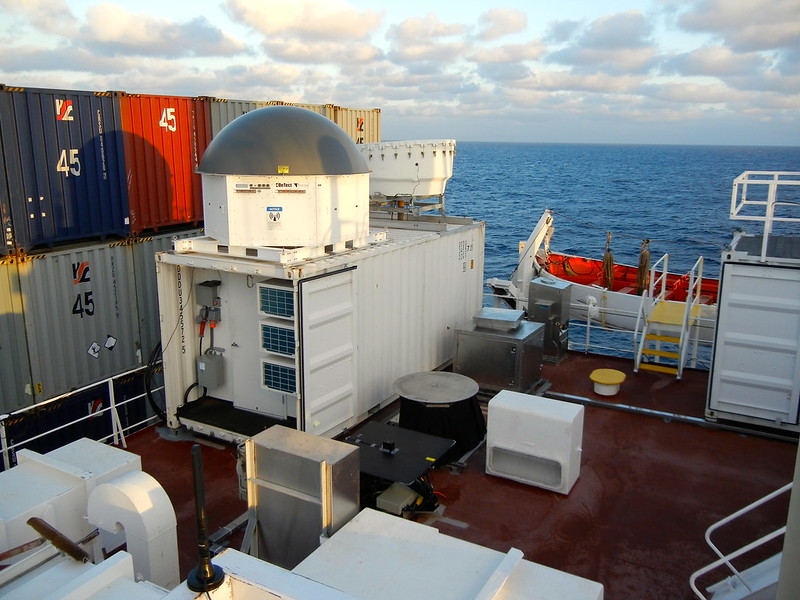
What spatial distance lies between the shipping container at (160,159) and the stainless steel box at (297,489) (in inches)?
377

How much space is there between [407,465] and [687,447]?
5259 millimetres

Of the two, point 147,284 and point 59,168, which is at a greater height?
point 59,168

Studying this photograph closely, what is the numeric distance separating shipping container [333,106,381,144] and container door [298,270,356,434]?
10.5 meters

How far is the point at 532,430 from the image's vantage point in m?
9.40

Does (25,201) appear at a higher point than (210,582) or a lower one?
higher

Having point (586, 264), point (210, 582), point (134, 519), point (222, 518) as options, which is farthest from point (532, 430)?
point (586, 264)

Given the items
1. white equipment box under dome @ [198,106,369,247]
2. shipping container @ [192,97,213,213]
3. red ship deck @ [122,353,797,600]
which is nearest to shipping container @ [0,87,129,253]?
shipping container @ [192,97,213,213]

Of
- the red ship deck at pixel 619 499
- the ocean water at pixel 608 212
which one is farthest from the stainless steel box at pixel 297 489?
the ocean water at pixel 608 212

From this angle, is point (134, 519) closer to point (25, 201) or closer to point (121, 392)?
point (25, 201)

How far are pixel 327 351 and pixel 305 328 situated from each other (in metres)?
0.73

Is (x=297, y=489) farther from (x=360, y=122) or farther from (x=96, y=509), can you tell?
(x=360, y=122)

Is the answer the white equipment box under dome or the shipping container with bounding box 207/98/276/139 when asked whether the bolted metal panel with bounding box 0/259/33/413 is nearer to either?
the white equipment box under dome

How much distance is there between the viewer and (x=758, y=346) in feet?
37.3

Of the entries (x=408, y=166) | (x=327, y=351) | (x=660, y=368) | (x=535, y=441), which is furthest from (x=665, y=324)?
(x=327, y=351)
